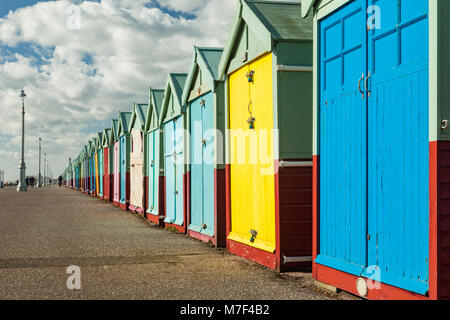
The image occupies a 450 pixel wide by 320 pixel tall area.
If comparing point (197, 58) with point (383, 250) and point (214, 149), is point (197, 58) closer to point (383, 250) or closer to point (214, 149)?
point (214, 149)

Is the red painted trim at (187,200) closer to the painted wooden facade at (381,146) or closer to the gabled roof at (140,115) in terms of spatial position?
the painted wooden facade at (381,146)

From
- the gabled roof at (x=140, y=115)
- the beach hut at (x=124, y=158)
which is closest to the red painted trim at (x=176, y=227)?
the gabled roof at (x=140, y=115)

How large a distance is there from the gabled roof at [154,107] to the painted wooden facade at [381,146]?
10.2 meters

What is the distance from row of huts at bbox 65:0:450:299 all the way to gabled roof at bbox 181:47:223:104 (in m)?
0.08

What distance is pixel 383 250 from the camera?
16.3ft

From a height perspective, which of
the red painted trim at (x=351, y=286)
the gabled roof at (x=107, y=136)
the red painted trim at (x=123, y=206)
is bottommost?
the red painted trim at (x=123, y=206)

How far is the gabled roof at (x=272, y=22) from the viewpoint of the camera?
7.39m

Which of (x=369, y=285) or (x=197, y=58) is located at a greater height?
(x=197, y=58)

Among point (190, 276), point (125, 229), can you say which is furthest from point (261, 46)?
point (125, 229)

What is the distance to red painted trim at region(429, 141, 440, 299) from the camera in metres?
4.14

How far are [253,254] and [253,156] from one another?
1513 millimetres

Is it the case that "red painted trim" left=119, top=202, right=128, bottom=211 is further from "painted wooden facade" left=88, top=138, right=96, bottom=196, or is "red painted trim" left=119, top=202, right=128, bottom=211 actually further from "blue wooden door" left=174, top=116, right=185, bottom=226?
"painted wooden facade" left=88, top=138, right=96, bottom=196

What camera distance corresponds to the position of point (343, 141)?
571 cm
